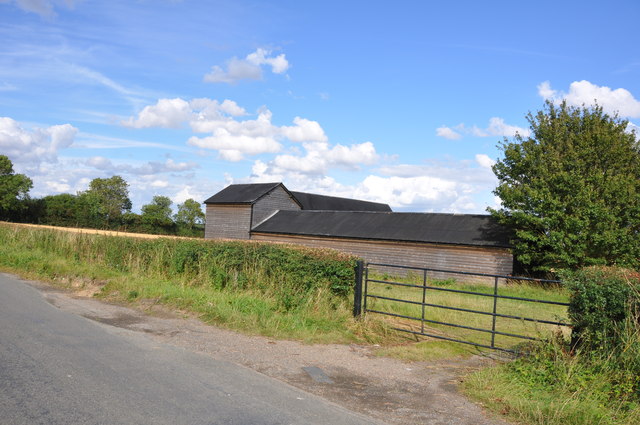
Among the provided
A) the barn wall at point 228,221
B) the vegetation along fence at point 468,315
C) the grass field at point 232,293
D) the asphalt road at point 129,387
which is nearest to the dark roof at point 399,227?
the barn wall at point 228,221

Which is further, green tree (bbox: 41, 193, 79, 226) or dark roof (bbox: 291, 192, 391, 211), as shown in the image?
green tree (bbox: 41, 193, 79, 226)

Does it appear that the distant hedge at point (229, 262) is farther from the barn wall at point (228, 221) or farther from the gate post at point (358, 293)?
the barn wall at point (228, 221)

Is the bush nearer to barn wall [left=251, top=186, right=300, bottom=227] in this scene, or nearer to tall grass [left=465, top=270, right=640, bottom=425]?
tall grass [left=465, top=270, right=640, bottom=425]

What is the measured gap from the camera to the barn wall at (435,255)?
27.4 metres

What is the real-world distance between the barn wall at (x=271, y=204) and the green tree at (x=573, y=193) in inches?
780

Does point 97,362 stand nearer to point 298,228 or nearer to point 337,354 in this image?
point 337,354

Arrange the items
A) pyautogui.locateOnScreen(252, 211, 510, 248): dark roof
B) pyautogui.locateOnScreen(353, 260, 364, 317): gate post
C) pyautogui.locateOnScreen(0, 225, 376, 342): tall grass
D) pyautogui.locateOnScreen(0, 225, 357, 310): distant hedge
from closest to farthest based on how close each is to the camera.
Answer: pyautogui.locateOnScreen(0, 225, 376, 342): tall grass
pyautogui.locateOnScreen(353, 260, 364, 317): gate post
pyautogui.locateOnScreen(0, 225, 357, 310): distant hedge
pyautogui.locateOnScreen(252, 211, 510, 248): dark roof

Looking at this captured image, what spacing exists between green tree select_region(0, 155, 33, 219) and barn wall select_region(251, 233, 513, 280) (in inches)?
1924

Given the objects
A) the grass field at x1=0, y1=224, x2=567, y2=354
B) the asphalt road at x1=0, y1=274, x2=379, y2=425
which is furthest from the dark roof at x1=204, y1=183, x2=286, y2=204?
the asphalt road at x1=0, y1=274, x2=379, y2=425

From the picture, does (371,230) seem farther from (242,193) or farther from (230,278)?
(230,278)

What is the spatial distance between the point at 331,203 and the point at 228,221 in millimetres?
17615

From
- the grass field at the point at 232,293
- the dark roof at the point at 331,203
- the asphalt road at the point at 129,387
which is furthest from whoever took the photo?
the dark roof at the point at 331,203

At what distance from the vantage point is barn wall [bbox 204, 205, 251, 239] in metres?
41.4

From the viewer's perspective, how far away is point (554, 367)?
21.5 ft
